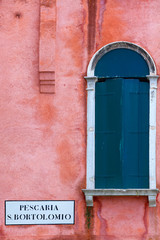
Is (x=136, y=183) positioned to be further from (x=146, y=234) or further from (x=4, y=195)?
(x=4, y=195)

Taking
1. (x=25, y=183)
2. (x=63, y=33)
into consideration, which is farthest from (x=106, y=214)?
(x=63, y=33)

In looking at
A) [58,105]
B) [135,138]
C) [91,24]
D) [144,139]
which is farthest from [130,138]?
[91,24]

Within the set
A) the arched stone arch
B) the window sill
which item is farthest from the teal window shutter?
the arched stone arch

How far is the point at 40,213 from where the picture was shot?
1459 cm

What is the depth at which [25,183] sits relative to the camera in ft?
48.1

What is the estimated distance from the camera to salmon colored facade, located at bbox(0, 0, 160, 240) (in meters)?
14.5

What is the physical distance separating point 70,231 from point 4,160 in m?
1.96

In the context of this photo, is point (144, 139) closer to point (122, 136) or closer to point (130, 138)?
point (130, 138)

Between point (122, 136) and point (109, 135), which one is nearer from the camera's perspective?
point (122, 136)

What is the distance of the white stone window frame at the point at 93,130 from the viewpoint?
1437cm

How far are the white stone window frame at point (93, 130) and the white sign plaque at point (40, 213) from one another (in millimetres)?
503

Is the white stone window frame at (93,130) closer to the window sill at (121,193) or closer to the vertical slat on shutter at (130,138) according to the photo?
the window sill at (121,193)

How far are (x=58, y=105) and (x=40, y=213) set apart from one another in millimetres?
2218

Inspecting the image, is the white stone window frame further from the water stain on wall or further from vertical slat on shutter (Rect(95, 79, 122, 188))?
the water stain on wall
